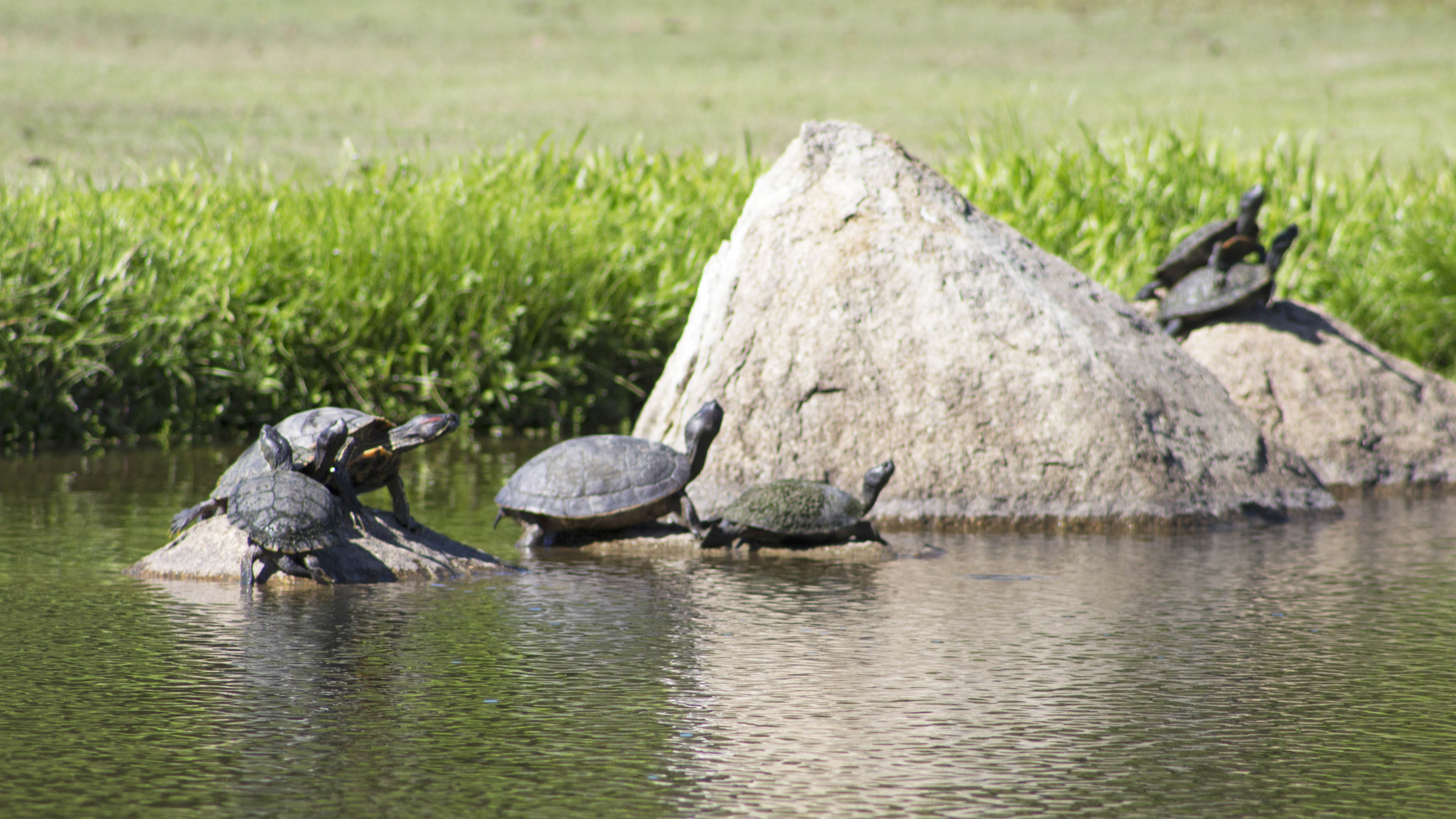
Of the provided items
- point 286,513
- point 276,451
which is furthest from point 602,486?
point 286,513

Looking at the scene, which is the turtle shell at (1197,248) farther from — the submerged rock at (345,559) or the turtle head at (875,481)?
the submerged rock at (345,559)

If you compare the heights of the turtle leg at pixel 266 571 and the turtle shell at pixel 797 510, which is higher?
the turtle shell at pixel 797 510

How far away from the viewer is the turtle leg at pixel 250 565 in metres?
5.31

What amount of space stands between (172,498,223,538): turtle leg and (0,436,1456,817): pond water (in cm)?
19

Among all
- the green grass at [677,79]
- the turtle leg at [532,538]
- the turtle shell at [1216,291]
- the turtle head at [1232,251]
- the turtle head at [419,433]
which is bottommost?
the turtle leg at [532,538]

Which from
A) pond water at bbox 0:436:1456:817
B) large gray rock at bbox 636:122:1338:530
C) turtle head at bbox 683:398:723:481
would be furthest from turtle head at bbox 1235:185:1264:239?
turtle head at bbox 683:398:723:481

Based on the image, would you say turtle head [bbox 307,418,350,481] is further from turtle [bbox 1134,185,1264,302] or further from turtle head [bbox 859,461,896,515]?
turtle [bbox 1134,185,1264,302]

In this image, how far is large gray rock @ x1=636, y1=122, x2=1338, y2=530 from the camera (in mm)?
7000

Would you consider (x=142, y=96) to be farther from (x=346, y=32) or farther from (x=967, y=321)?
(x=967, y=321)

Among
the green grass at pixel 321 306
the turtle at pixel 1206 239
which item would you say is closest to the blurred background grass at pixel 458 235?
the green grass at pixel 321 306

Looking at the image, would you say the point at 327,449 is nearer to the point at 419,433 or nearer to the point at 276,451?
the point at 276,451

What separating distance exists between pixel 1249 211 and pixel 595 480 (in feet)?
14.9

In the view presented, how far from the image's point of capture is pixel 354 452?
5711 mm

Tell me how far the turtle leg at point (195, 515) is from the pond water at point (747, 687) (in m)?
0.19
